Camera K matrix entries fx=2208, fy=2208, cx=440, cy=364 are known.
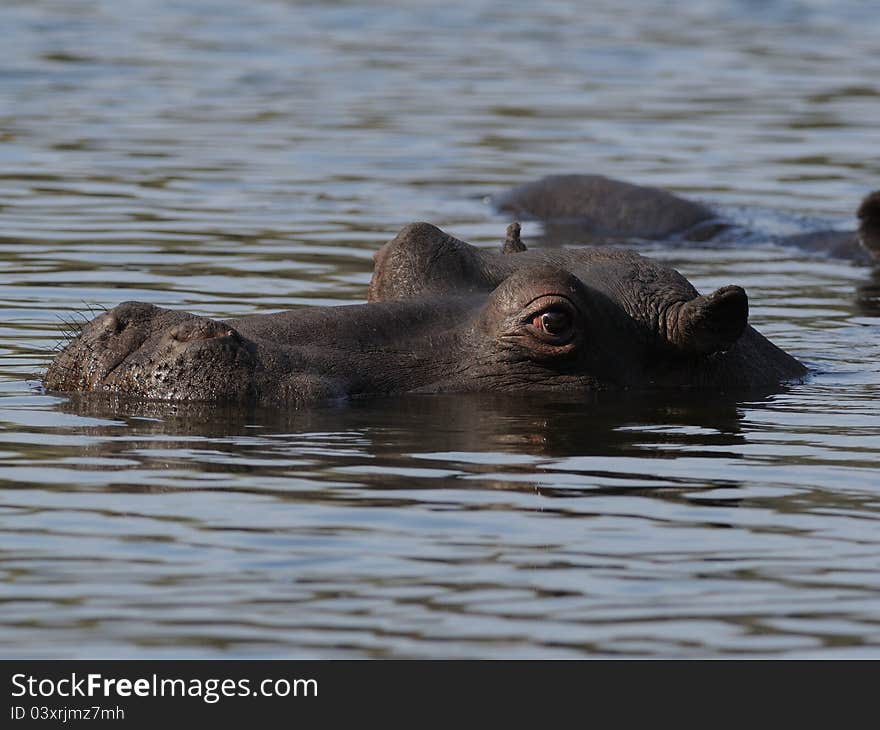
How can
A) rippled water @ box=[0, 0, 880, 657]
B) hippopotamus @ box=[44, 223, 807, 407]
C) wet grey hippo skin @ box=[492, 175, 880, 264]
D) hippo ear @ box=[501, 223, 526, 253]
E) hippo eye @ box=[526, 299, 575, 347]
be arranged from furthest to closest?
wet grey hippo skin @ box=[492, 175, 880, 264]
hippo ear @ box=[501, 223, 526, 253]
hippo eye @ box=[526, 299, 575, 347]
hippopotamus @ box=[44, 223, 807, 407]
rippled water @ box=[0, 0, 880, 657]

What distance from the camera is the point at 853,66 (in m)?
30.7

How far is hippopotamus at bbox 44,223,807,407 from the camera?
916cm

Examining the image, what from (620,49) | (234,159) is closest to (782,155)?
(234,159)

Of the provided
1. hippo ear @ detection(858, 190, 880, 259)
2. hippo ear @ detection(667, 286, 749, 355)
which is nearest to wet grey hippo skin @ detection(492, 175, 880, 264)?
hippo ear @ detection(858, 190, 880, 259)

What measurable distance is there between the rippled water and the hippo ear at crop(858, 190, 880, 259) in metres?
0.50

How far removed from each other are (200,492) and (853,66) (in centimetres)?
2405

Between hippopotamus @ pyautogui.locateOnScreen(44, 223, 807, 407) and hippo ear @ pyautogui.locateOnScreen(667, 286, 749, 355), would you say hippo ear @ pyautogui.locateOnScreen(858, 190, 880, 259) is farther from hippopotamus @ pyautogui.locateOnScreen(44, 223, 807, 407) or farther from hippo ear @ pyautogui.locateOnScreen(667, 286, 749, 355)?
hippo ear @ pyautogui.locateOnScreen(667, 286, 749, 355)

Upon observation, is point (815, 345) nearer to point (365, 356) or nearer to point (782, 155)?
point (365, 356)

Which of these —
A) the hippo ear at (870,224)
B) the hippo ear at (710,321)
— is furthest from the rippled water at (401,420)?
the hippo ear at (870,224)

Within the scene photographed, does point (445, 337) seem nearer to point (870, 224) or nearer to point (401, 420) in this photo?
point (401, 420)

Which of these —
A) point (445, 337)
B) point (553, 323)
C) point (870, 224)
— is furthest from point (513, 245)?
point (870, 224)

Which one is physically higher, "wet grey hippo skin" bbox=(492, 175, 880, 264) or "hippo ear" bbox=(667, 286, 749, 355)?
"wet grey hippo skin" bbox=(492, 175, 880, 264)

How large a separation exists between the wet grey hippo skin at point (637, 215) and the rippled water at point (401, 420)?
403 millimetres

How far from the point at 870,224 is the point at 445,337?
8.10m
